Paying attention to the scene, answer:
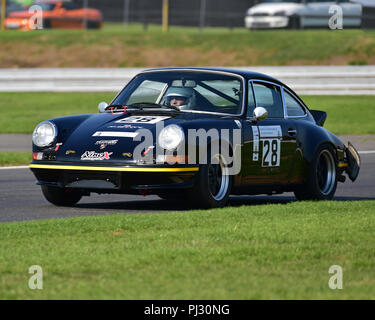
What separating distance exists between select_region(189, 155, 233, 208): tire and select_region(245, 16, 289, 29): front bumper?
27.2 metres

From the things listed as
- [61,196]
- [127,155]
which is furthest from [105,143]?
[61,196]

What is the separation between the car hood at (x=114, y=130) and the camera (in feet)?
29.5

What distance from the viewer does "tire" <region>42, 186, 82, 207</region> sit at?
9680 millimetres

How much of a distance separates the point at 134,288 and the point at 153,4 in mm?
34529

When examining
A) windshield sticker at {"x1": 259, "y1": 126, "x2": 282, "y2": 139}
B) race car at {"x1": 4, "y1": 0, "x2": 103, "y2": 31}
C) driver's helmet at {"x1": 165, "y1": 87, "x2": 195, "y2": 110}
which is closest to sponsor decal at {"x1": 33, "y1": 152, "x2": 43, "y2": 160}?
driver's helmet at {"x1": 165, "y1": 87, "x2": 195, "y2": 110}

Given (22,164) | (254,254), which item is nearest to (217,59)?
(22,164)

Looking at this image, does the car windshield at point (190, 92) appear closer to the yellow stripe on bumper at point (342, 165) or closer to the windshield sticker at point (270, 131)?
the windshield sticker at point (270, 131)

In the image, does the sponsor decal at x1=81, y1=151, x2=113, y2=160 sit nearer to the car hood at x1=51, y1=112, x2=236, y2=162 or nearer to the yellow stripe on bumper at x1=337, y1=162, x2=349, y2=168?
the car hood at x1=51, y1=112, x2=236, y2=162

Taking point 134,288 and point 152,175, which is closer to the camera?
point 134,288

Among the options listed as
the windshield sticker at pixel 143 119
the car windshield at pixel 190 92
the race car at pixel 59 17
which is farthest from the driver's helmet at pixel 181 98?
the race car at pixel 59 17

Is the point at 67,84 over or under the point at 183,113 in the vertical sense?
under

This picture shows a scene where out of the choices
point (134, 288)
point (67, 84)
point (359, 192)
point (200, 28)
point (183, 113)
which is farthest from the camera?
point (200, 28)

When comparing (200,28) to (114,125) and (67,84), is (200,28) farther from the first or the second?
(114,125)

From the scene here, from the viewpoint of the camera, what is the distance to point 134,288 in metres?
5.57
